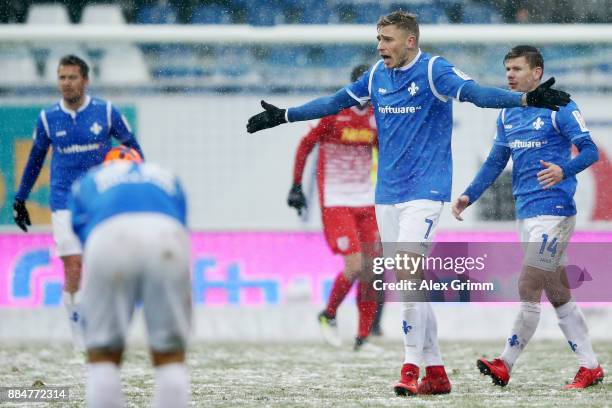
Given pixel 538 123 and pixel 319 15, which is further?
pixel 319 15

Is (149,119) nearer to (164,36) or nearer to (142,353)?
(164,36)

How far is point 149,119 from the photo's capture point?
1170cm

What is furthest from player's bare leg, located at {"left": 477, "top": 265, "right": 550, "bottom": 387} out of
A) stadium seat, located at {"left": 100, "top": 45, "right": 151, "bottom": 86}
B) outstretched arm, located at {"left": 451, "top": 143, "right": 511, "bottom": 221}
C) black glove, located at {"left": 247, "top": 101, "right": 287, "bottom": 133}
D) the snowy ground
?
stadium seat, located at {"left": 100, "top": 45, "right": 151, "bottom": 86}

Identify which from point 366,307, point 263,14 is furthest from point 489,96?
point 263,14

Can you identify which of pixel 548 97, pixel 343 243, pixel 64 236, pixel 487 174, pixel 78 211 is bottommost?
pixel 343 243

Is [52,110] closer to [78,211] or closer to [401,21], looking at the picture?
[401,21]

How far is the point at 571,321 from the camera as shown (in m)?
7.02

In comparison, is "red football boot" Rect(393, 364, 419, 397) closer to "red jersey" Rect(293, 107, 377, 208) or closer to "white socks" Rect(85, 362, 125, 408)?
"white socks" Rect(85, 362, 125, 408)

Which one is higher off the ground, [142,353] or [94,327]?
[94,327]

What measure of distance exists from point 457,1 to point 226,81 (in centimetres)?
295

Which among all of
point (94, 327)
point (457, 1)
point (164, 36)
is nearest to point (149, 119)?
point (164, 36)

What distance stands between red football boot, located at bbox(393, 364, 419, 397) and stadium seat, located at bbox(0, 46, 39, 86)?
21.4 feet

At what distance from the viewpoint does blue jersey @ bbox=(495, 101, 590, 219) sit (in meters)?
6.88

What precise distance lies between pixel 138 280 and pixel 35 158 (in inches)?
190
